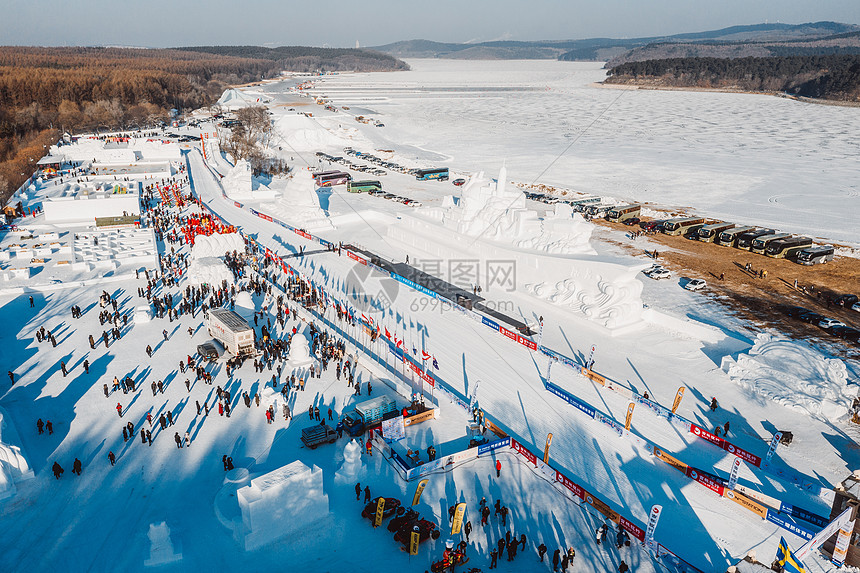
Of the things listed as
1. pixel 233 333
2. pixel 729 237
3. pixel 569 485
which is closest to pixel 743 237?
pixel 729 237

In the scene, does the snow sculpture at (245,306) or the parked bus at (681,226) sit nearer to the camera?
the snow sculpture at (245,306)

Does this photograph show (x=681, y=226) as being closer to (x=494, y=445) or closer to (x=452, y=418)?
(x=452, y=418)

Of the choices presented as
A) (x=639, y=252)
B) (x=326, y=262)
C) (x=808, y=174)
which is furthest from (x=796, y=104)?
(x=326, y=262)

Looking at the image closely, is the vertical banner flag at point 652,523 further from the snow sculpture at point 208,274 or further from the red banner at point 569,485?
the snow sculpture at point 208,274

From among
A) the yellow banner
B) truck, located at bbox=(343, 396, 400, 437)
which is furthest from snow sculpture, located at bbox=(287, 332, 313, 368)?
the yellow banner

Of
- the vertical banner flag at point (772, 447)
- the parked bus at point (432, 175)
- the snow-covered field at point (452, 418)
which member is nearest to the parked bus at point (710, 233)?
the snow-covered field at point (452, 418)
